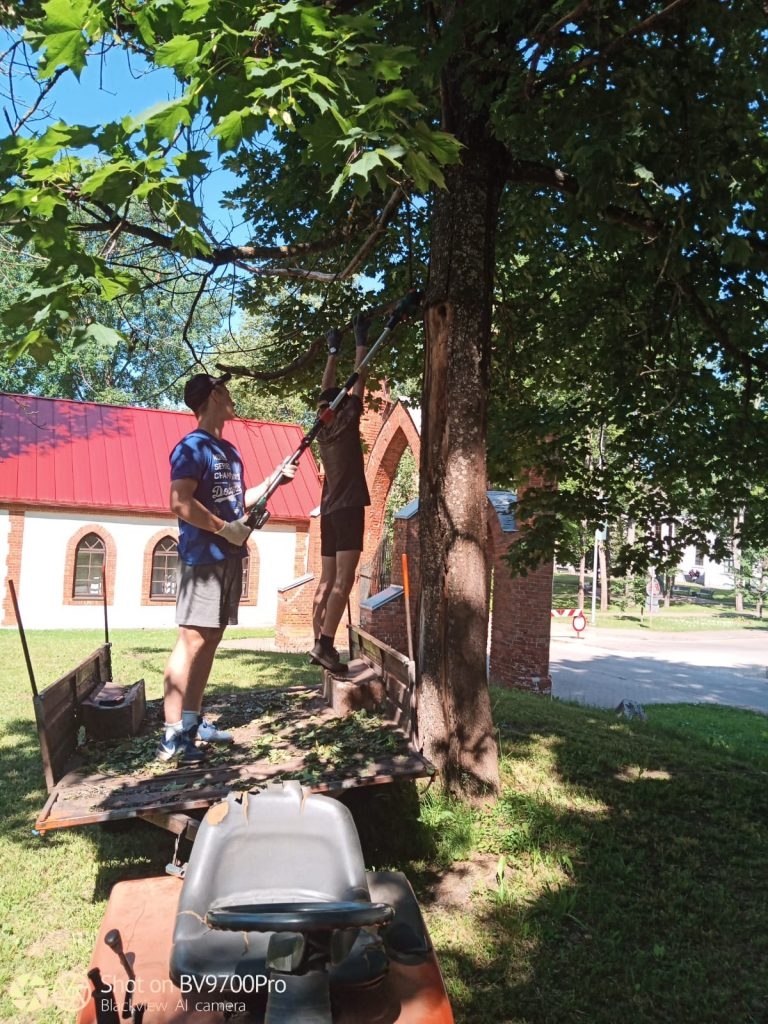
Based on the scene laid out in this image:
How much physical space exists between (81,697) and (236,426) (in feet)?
76.4

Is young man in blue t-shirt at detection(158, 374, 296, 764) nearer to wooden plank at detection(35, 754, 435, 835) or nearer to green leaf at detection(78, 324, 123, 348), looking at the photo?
wooden plank at detection(35, 754, 435, 835)

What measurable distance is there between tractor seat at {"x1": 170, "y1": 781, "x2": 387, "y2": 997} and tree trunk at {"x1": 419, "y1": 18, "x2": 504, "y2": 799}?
119 inches

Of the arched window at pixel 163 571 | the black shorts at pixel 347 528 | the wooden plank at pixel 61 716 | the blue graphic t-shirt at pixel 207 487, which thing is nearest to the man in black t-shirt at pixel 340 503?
the black shorts at pixel 347 528

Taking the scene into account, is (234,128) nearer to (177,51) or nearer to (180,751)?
(177,51)

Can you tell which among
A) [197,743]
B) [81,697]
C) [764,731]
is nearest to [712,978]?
[197,743]

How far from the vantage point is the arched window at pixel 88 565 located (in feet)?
78.1

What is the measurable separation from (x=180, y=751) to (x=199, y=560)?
3.92ft

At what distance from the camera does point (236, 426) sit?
28016 millimetres

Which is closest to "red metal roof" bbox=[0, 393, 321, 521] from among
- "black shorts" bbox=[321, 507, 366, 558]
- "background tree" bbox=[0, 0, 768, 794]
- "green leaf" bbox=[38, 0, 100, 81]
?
"background tree" bbox=[0, 0, 768, 794]

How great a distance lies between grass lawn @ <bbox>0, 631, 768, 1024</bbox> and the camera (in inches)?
145

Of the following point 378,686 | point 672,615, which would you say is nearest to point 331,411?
point 378,686

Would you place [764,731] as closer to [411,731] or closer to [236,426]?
[411,731]

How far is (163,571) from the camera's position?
24.9 m

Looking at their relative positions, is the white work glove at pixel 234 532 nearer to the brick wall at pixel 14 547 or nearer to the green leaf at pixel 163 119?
the green leaf at pixel 163 119
